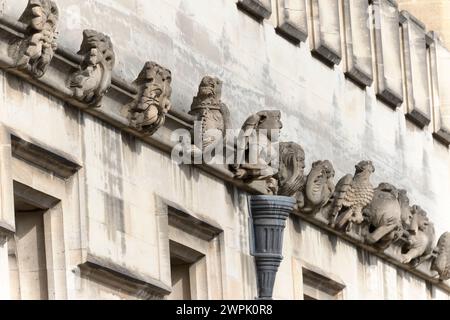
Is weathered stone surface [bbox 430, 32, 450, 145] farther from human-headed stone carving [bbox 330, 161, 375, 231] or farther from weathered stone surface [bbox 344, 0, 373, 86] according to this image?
human-headed stone carving [bbox 330, 161, 375, 231]

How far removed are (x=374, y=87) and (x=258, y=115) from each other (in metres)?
5.97

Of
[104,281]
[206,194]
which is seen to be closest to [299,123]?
[206,194]

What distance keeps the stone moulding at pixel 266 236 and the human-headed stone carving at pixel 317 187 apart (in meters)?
1.34

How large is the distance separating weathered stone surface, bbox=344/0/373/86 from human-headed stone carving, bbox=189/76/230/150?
19.3 feet

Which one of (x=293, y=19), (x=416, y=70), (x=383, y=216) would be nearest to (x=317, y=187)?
(x=293, y=19)

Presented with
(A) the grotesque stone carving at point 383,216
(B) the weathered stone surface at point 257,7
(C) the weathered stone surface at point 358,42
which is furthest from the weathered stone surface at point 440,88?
(B) the weathered stone surface at point 257,7

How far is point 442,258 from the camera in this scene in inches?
1986

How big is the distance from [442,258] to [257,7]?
678 cm

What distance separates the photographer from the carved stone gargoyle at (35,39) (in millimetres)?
38031

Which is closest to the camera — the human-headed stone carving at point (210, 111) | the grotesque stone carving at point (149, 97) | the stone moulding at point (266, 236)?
the grotesque stone carving at point (149, 97)

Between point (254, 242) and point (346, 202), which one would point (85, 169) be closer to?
point (254, 242)

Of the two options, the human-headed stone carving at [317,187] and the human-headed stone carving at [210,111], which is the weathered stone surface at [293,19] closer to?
the human-headed stone carving at [317,187]

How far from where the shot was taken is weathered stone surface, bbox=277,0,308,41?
150 feet

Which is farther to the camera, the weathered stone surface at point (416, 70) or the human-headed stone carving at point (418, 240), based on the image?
the weathered stone surface at point (416, 70)
